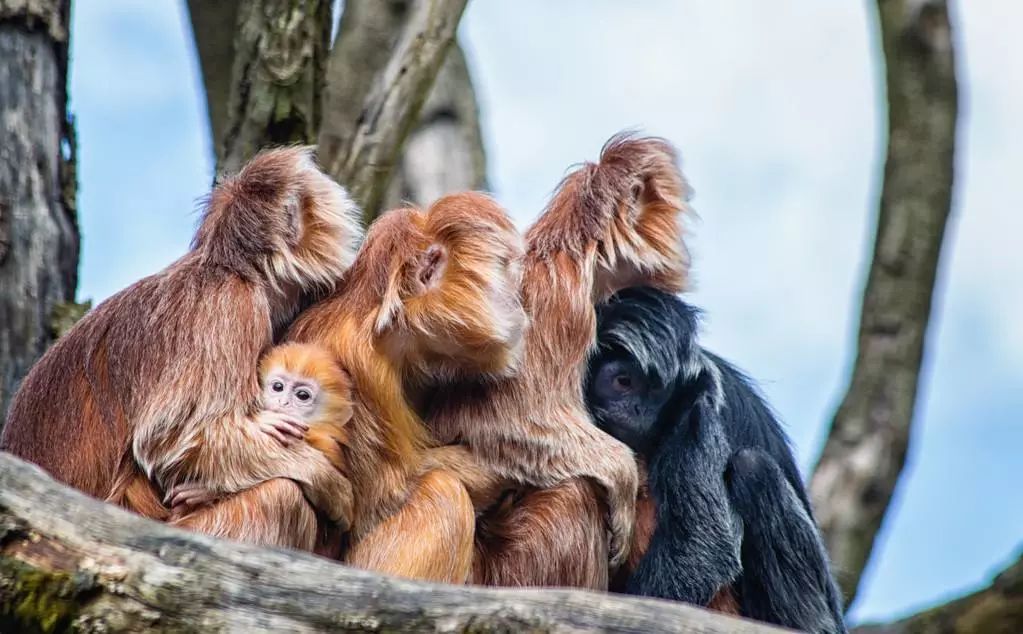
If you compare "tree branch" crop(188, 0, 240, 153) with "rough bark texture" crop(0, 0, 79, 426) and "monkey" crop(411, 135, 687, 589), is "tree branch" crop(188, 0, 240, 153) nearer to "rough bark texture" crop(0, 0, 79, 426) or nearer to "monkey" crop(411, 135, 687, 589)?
"rough bark texture" crop(0, 0, 79, 426)

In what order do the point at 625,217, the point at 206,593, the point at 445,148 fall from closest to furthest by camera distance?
the point at 206,593, the point at 625,217, the point at 445,148

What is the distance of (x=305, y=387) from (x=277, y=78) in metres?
1.64

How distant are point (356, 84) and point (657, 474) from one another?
7.99 ft

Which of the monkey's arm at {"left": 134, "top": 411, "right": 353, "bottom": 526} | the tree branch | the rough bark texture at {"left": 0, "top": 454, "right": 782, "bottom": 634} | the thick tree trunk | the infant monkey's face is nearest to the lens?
the rough bark texture at {"left": 0, "top": 454, "right": 782, "bottom": 634}

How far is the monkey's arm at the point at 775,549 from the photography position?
4391mm

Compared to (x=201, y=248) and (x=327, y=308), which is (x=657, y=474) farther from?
(x=201, y=248)

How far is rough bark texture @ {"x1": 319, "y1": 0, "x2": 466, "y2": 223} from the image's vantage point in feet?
17.2

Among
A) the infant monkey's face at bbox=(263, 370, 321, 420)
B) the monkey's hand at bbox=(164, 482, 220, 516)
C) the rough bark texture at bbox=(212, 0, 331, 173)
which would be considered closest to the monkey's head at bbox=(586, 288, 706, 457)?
the infant monkey's face at bbox=(263, 370, 321, 420)

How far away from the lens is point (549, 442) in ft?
13.4

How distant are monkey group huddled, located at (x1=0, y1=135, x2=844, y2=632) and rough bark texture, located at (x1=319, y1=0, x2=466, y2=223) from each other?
0.91 metres

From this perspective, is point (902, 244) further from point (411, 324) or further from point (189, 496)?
point (189, 496)

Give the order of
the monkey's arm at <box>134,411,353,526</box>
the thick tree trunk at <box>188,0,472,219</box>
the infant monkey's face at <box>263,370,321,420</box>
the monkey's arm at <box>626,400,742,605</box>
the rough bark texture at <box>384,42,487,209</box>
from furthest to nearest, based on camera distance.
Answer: the rough bark texture at <box>384,42,487,209</box> → the thick tree trunk at <box>188,0,472,219</box> → the monkey's arm at <box>626,400,742,605</box> → the infant monkey's face at <box>263,370,321,420</box> → the monkey's arm at <box>134,411,353,526</box>

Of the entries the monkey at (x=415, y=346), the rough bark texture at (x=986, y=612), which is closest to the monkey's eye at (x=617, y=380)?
the monkey at (x=415, y=346)

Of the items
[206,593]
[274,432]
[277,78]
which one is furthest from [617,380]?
[206,593]
